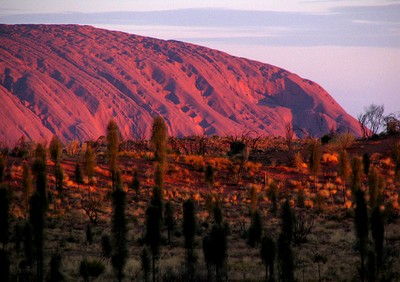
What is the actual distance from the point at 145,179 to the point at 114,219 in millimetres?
23858

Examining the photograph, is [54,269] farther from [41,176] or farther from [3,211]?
[41,176]

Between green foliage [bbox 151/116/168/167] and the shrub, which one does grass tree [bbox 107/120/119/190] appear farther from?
the shrub

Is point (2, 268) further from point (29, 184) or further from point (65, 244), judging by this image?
point (29, 184)

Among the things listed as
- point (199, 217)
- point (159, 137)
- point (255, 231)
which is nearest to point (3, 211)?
point (255, 231)

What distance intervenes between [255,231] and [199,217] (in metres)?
8.23

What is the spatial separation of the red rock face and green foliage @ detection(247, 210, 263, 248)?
8379 cm

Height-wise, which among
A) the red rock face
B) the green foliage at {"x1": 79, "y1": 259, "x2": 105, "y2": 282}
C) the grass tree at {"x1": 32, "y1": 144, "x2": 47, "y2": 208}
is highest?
the red rock face

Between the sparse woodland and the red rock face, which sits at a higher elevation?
the red rock face

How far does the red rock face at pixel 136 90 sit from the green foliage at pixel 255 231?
8379 cm

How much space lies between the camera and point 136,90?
144250mm

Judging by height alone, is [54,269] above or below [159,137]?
below

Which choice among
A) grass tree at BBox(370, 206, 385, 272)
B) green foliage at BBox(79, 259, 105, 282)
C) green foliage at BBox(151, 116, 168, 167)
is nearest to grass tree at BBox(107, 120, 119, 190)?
green foliage at BBox(151, 116, 168, 167)

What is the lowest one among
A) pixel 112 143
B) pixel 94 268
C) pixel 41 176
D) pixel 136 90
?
pixel 94 268

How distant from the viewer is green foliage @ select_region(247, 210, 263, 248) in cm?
2248
